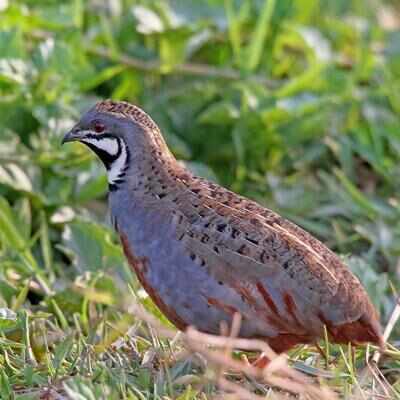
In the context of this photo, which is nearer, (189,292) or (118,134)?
(189,292)

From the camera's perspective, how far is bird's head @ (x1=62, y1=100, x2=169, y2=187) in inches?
202

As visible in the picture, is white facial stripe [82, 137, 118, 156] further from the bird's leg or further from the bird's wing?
the bird's leg

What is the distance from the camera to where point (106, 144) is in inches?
204

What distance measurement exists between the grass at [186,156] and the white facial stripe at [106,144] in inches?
22.1

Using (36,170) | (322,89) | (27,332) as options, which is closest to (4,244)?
(36,170)

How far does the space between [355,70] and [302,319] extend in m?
3.61

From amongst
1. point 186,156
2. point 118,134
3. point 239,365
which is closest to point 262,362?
point 239,365

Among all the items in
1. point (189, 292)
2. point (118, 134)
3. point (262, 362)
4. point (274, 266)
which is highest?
point (118, 134)

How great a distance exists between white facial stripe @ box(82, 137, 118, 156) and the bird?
218 millimetres

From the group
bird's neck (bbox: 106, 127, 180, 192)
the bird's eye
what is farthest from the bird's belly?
the bird's eye

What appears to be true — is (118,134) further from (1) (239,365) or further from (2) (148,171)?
(1) (239,365)

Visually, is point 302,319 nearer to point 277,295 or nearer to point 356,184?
point 277,295

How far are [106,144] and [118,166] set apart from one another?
0.35 ft

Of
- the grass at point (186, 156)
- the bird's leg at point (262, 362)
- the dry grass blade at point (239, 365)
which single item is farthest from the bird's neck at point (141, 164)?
the bird's leg at point (262, 362)
